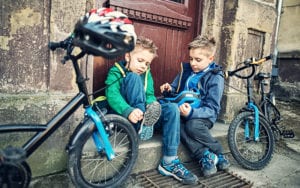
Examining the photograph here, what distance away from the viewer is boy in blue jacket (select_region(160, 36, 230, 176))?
2.56 metres

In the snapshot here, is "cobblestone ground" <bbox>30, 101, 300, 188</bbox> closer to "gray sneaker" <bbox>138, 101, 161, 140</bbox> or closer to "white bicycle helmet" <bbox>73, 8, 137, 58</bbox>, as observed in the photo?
"gray sneaker" <bbox>138, 101, 161, 140</bbox>

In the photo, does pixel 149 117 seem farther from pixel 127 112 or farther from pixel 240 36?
pixel 240 36

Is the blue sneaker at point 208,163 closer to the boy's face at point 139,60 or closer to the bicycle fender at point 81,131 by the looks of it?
the boy's face at point 139,60

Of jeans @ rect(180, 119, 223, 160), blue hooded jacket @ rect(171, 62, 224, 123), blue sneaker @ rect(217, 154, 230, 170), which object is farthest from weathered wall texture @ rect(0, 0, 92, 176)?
blue sneaker @ rect(217, 154, 230, 170)

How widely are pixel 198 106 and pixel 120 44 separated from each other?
1281 mm

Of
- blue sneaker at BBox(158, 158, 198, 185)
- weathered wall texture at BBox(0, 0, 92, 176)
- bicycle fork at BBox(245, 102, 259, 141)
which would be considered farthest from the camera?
bicycle fork at BBox(245, 102, 259, 141)

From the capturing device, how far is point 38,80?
2.24 meters

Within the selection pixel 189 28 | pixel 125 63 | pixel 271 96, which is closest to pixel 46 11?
pixel 125 63

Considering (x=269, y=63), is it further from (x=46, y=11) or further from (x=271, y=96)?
(x=46, y=11)

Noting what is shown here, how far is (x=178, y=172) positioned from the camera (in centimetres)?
236

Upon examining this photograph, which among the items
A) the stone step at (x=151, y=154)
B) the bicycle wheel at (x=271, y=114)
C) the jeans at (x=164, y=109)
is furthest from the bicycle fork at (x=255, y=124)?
the jeans at (x=164, y=109)

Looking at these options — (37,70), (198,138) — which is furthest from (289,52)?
(37,70)

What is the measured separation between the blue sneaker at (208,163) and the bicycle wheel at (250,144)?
0.25 metres

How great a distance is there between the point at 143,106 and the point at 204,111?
2.02 feet
